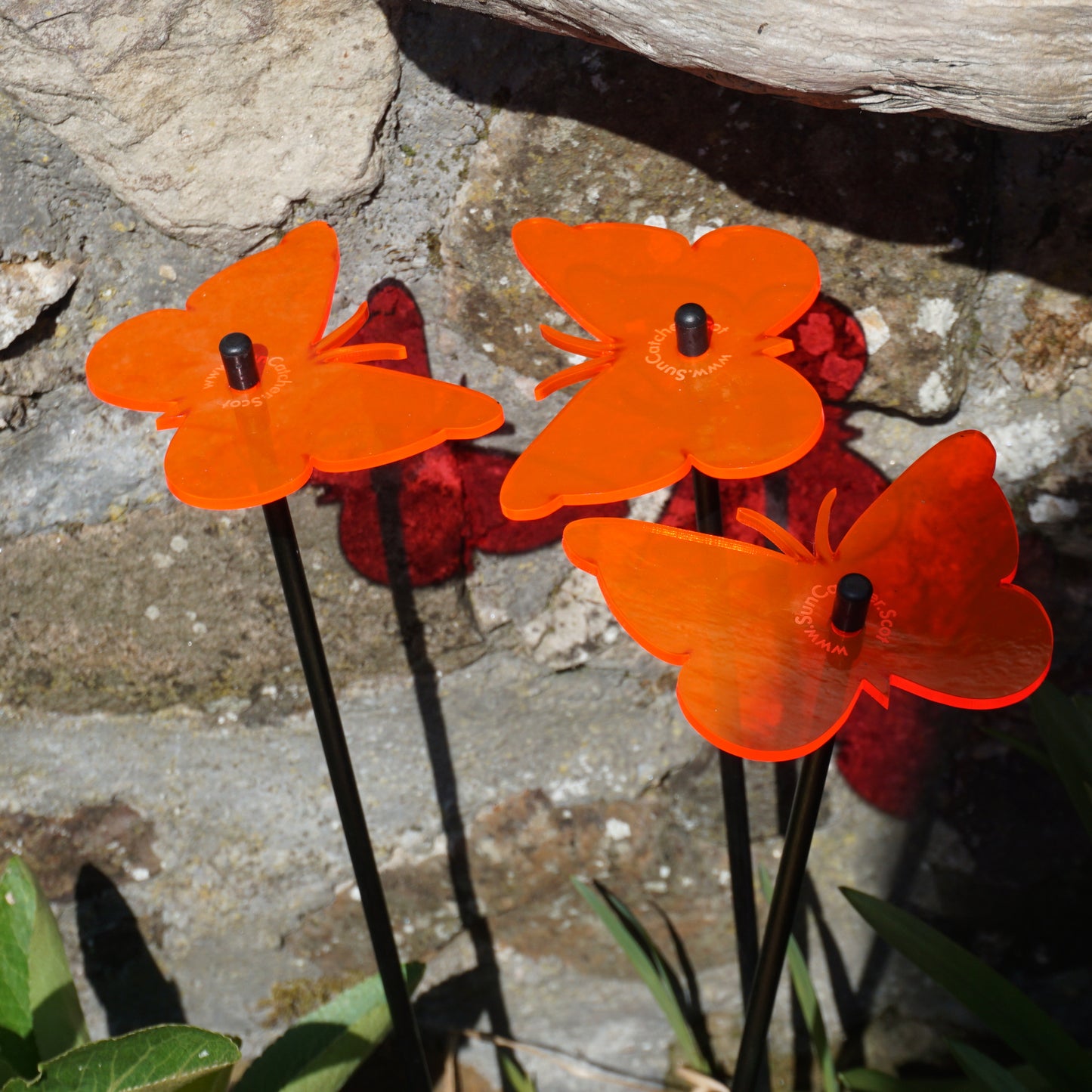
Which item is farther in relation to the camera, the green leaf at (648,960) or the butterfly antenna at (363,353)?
the green leaf at (648,960)

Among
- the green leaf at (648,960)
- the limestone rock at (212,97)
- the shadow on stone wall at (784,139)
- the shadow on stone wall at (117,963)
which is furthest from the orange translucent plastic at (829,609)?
the shadow on stone wall at (117,963)

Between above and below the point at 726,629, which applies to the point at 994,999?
below

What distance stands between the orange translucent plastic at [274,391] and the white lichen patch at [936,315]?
324 millimetres

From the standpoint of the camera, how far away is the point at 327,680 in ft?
1.90

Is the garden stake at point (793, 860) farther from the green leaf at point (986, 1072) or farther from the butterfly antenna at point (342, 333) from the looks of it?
the butterfly antenna at point (342, 333)

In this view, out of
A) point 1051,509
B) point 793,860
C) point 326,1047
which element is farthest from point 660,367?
point 326,1047

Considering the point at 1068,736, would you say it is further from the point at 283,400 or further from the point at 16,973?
the point at 16,973

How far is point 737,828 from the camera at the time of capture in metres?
0.68

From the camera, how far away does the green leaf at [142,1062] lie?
1.65 ft

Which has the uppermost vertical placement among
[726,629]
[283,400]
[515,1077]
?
[283,400]

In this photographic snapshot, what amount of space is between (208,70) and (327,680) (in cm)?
37

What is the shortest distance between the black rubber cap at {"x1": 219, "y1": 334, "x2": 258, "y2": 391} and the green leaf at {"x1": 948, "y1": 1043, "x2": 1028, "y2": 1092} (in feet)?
1.75

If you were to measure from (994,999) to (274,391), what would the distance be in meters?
0.57

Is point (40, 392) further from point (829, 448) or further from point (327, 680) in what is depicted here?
point (829, 448)
